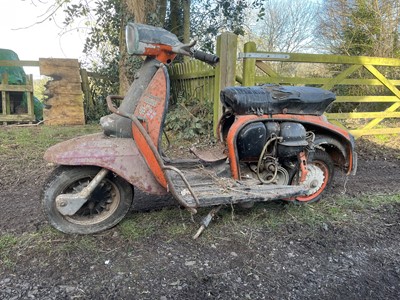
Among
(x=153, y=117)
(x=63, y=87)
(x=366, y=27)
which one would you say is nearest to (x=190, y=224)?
(x=153, y=117)

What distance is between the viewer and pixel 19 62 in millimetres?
7371

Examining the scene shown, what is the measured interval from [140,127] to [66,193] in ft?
2.65

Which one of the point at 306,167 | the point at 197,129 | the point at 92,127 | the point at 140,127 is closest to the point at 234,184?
the point at 306,167

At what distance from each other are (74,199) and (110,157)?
41 cm

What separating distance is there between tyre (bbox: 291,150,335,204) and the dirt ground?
42 centimetres

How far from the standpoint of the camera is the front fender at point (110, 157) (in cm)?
246

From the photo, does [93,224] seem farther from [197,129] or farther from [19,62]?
[19,62]

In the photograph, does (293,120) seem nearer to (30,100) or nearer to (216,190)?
(216,190)

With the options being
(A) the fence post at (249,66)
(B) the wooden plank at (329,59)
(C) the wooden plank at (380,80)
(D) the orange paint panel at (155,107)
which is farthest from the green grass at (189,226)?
(C) the wooden plank at (380,80)

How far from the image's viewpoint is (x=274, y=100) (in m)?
2.97

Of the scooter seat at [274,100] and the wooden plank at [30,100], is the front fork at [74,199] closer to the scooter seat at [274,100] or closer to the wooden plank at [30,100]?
the scooter seat at [274,100]

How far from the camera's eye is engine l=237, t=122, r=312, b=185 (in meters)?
2.92

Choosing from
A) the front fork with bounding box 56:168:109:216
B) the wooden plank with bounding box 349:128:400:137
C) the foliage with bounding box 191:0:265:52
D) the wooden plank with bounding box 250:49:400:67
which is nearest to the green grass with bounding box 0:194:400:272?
the front fork with bounding box 56:168:109:216

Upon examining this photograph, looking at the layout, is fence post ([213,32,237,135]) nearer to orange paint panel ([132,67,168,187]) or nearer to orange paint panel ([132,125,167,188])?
orange paint panel ([132,67,168,187])
